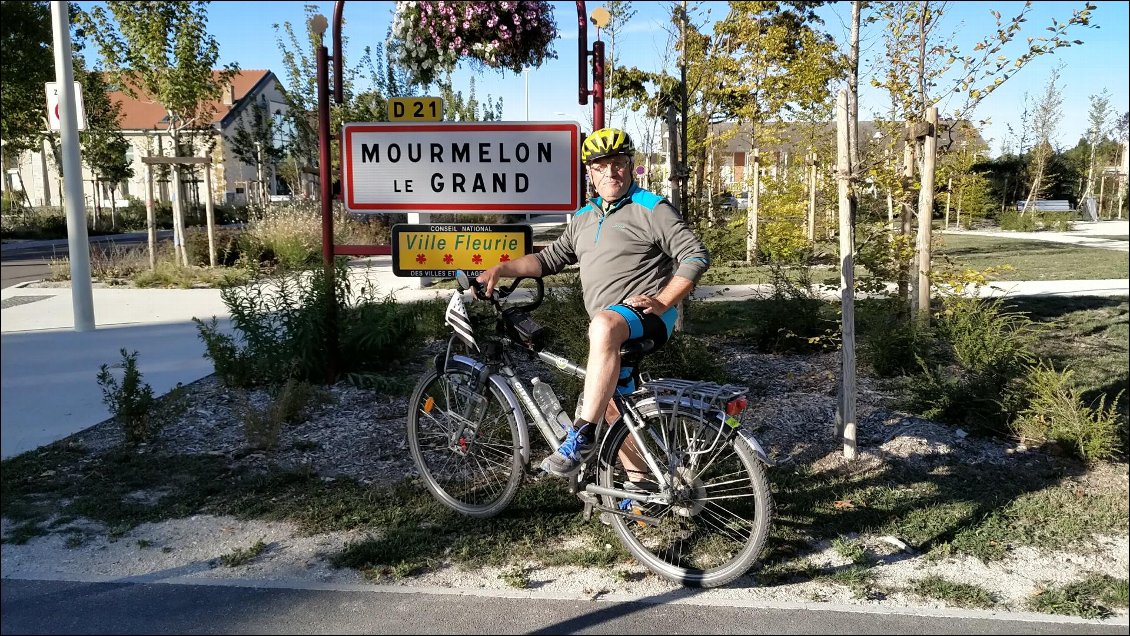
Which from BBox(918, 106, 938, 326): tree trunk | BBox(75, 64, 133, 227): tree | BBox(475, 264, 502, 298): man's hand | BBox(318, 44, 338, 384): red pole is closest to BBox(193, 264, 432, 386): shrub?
BBox(318, 44, 338, 384): red pole

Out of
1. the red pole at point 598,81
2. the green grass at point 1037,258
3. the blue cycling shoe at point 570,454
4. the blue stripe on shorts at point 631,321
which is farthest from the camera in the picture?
the green grass at point 1037,258

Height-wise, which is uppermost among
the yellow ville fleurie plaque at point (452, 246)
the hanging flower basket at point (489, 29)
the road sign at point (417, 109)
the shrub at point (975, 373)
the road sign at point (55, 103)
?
the hanging flower basket at point (489, 29)

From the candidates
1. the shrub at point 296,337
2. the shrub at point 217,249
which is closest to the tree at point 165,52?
the shrub at point 217,249

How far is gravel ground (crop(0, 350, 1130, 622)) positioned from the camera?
3379 millimetres

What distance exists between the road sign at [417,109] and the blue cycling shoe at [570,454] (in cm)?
318

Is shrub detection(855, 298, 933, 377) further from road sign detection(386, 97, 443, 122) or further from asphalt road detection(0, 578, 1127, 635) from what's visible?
road sign detection(386, 97, 443, 122)

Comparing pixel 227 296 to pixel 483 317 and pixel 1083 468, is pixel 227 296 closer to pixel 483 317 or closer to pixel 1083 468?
pixel 483 317

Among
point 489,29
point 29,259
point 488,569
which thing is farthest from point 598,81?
point 29,259

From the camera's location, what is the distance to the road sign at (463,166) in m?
5.73

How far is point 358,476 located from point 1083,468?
3817 millimetres

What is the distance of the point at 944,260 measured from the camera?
729cm

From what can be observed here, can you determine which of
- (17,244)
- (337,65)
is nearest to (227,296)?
(337,65)

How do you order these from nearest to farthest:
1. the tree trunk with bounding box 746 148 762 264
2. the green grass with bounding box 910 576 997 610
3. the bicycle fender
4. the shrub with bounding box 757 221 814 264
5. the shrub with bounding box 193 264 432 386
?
the green grass with bounding box 910 576 997 610, the bicycle fender, the shrub with bounding box 193 264 432 386, the shrub with bounding box 757 221 814 264, the tree trunk with bounding box 746 148 762 264

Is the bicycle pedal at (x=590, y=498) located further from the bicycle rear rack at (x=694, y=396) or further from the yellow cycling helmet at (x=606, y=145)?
the yellow cycling helmet at (x=606, y=145)
